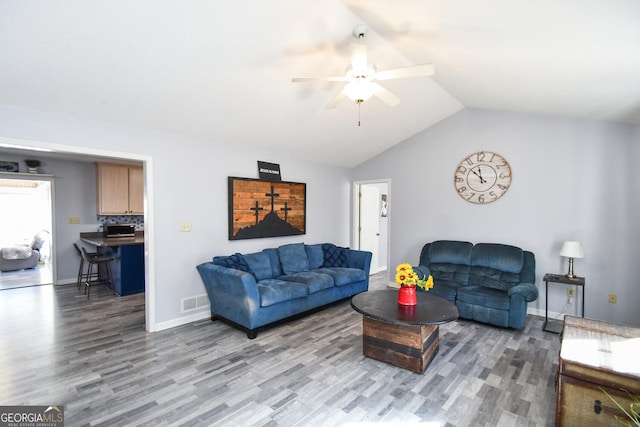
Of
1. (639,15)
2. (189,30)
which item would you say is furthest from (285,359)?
(639,15)

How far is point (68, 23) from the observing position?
2074 mm

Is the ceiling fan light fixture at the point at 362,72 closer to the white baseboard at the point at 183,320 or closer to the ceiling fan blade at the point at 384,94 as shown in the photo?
the ceiling fan blade at the point at 384,94

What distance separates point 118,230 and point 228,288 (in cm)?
385

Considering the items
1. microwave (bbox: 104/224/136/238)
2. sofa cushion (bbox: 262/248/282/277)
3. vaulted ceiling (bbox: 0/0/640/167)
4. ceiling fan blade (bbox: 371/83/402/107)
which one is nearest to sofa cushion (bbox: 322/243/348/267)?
sofa cushion (bbox: 262/248/282/277)

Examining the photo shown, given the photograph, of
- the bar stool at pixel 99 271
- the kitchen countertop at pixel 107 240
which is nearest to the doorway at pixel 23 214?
the kitchen countertop at pixel 107 240

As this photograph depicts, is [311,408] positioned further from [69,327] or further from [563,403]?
[69,327]

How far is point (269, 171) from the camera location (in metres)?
4.77

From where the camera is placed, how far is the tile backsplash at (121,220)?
20.8 feet

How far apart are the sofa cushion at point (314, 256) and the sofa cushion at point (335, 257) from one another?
0.07 meters

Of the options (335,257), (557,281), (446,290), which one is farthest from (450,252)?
(335,257)

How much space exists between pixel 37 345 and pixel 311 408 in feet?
9.94

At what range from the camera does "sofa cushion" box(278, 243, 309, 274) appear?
4.56 m

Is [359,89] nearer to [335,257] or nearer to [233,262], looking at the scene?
[233,262]

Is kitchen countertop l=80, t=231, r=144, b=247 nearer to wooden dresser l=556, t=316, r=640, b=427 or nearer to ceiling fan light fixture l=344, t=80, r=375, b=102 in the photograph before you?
ceiling fan light fixture l=344, t=80, r=375, b=102
